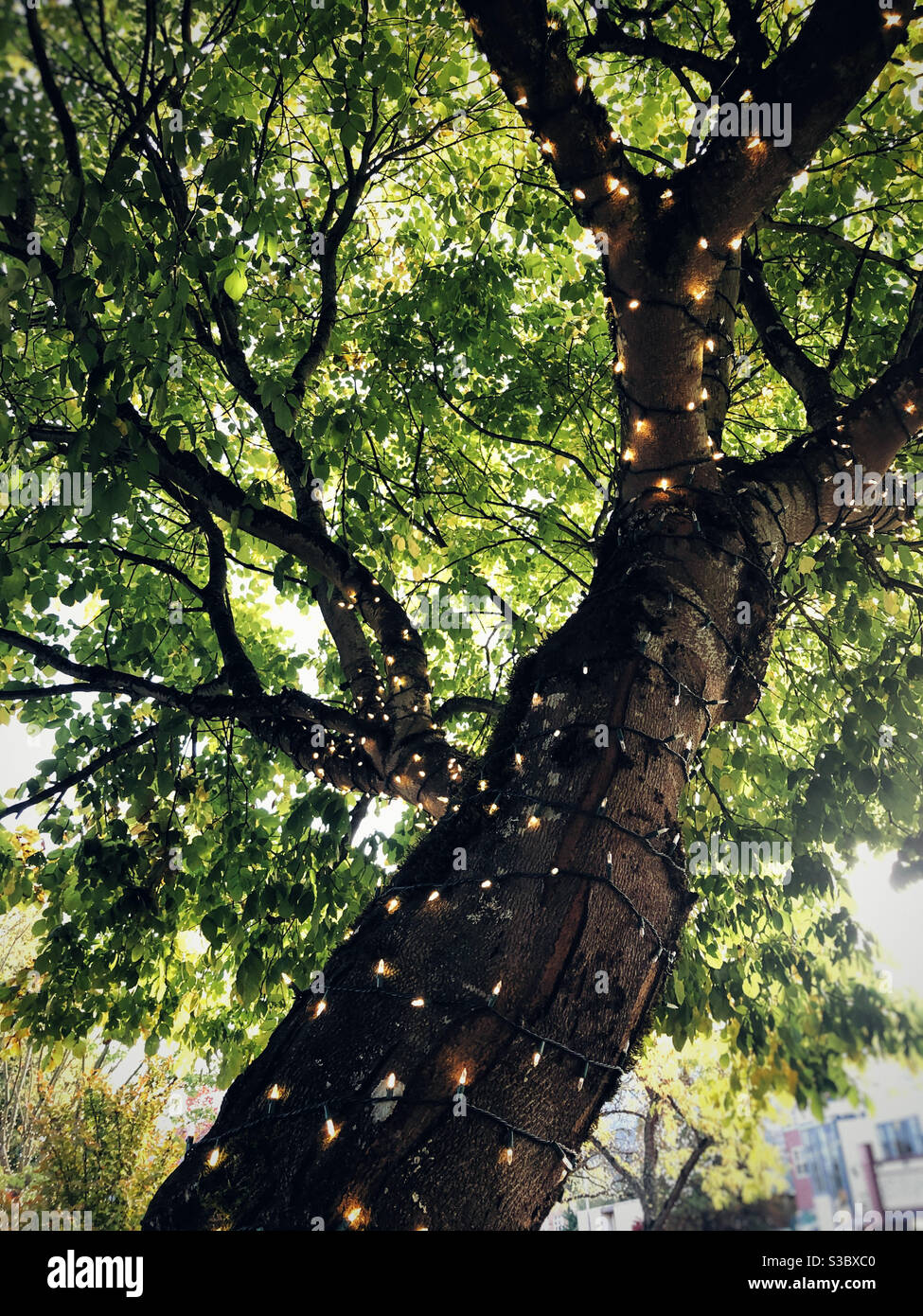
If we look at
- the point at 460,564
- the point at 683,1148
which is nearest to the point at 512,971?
the point at 683,1148

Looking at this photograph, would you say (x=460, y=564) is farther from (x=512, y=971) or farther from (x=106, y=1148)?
(x=106, y=1148)

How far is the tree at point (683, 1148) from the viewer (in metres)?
1.94

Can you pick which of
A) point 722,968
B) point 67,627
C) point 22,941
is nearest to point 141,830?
point 67,627

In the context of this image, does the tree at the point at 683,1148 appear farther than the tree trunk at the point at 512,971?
Yes

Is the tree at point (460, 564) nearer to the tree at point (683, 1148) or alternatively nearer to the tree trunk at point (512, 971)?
the tree trunk at point (512, 971)

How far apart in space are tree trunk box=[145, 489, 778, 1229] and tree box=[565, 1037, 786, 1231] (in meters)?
0.33

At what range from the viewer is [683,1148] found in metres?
2.44

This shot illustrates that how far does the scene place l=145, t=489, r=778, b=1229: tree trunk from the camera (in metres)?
1.71

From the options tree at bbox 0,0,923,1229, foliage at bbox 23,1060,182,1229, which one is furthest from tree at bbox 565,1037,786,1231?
foliage at bbox 23,1060,182,1229

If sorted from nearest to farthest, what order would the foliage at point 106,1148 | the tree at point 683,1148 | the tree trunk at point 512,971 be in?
the tree trunk at point 512,971
the tree at point 683,1148
the foliage at point 106,1148

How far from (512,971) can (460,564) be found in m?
4.24

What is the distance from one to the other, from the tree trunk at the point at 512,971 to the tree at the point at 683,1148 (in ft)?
1.09

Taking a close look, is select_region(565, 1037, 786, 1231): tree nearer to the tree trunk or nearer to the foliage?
the tree trunk

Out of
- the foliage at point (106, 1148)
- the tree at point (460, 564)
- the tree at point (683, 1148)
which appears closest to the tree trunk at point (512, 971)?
the tree at point (460, 564)
